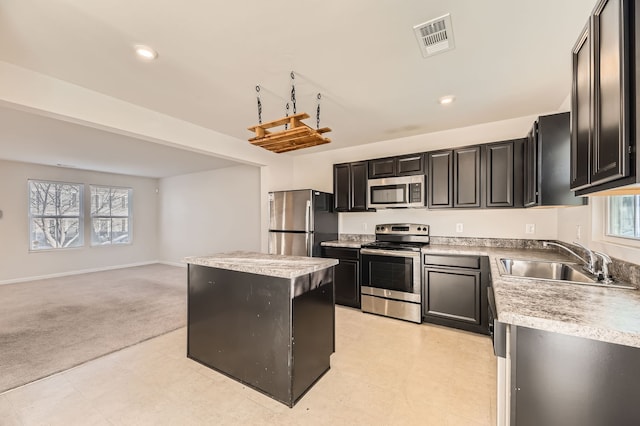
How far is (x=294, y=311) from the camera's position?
190 centimetres

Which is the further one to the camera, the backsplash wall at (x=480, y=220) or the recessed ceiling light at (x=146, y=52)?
the backsplash wall at (x=480, y=220)

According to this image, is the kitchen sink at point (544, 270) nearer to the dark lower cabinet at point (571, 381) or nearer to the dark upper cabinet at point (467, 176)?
the dark lower cabinet at point (571, 381)

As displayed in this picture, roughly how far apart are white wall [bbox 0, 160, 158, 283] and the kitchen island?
19.6ft

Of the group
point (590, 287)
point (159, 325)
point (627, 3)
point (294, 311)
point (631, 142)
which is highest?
point (627, 3)

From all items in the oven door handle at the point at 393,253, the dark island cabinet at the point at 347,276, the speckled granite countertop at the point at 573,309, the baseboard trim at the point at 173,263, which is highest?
the speckled granite countertop at the point at 573,309

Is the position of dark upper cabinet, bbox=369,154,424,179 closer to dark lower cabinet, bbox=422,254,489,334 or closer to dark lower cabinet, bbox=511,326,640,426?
dark lower cabinet, bbox=422,254,489,334

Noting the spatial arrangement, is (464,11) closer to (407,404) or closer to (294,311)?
(294,311)

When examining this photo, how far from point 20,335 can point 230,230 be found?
140 inches

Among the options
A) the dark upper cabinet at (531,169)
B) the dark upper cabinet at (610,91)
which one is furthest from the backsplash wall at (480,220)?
the dark upper cabinet at (610,91)

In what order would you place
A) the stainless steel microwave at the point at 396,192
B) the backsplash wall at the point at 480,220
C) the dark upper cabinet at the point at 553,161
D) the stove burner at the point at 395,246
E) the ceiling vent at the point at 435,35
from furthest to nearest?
the stainless steel microwave at the point at 396,192
the stove burner at the point at 395,246
the backsplash wall at the point at 480,220
the dark upper cabinet at the point at 553,161
the ceiling vent at the point at 435,35

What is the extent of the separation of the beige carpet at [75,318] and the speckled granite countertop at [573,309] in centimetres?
345

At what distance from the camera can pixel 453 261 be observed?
122 inches

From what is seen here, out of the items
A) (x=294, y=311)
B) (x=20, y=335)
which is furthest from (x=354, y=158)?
(x=20, y=335)

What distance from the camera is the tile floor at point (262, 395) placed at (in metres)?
1.77
